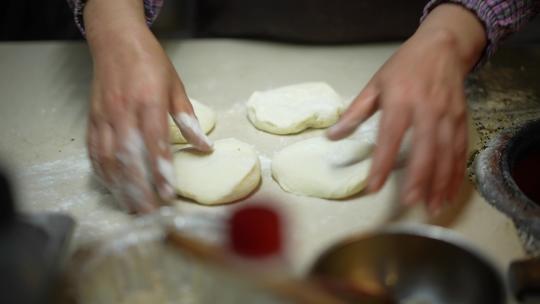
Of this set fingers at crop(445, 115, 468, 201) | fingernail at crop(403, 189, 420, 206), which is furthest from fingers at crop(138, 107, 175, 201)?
fingers at crop(445, 115, 468, 201)

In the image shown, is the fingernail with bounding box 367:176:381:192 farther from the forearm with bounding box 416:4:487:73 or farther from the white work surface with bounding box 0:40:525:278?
the forearm with bounding box 416:4:487:73

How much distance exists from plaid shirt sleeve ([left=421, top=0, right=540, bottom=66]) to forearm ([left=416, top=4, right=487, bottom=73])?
0.02 m

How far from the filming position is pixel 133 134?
1.22 m

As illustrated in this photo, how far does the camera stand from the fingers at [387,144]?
111 cm

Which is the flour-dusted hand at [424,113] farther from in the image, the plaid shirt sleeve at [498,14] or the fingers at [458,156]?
the plaid shirt sleeve at [498,14]

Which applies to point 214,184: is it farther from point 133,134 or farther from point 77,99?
point 77,99

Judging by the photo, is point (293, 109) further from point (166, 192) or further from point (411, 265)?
point (411, 265)

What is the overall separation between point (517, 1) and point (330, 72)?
2.21 ft

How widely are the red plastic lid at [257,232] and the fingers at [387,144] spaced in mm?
396

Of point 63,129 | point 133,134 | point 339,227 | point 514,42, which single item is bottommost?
point 63,129

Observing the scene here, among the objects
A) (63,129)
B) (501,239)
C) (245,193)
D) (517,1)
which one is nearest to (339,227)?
(245,193)

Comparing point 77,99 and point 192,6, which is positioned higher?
point 192,6

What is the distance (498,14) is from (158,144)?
3.00 feet

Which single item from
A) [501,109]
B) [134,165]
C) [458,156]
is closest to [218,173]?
[134,165]
